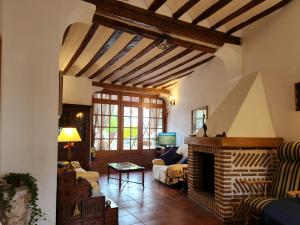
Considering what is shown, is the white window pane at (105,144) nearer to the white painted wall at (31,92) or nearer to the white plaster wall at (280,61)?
the white painted wall at (31,92)

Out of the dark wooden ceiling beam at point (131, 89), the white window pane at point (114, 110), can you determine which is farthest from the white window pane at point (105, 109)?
the dark wooden ceiling beam at point (131, 89)

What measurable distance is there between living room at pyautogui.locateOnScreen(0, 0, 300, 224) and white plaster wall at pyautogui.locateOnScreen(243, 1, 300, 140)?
0.02 metres

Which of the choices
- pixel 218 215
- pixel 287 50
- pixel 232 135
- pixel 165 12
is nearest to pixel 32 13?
pixel 165 12

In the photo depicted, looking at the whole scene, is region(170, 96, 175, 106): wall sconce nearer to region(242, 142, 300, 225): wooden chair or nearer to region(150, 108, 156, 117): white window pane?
region(150, 108, 156, 117): white window pane

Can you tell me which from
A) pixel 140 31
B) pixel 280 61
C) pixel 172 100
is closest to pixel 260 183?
pixel 280 61

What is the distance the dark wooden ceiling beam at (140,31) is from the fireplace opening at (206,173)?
2.11m

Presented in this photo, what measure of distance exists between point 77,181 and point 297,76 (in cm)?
336

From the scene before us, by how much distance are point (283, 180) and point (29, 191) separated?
3.17 meters

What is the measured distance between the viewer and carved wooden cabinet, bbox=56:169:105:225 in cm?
282

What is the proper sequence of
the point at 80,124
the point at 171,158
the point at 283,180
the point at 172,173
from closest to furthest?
1. the point at 283,180
2. the point at 172,173
3. the point at 171,158
4. the point at 80,124

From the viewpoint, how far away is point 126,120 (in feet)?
25.9

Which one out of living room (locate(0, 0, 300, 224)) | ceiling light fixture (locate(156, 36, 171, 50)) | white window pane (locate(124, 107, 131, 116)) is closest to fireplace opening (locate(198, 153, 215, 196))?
living room (locate(0, 0, 300, 224))

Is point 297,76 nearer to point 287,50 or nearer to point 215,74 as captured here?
point 287,50

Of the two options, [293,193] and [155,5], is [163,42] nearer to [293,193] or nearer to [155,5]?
[155,5]
